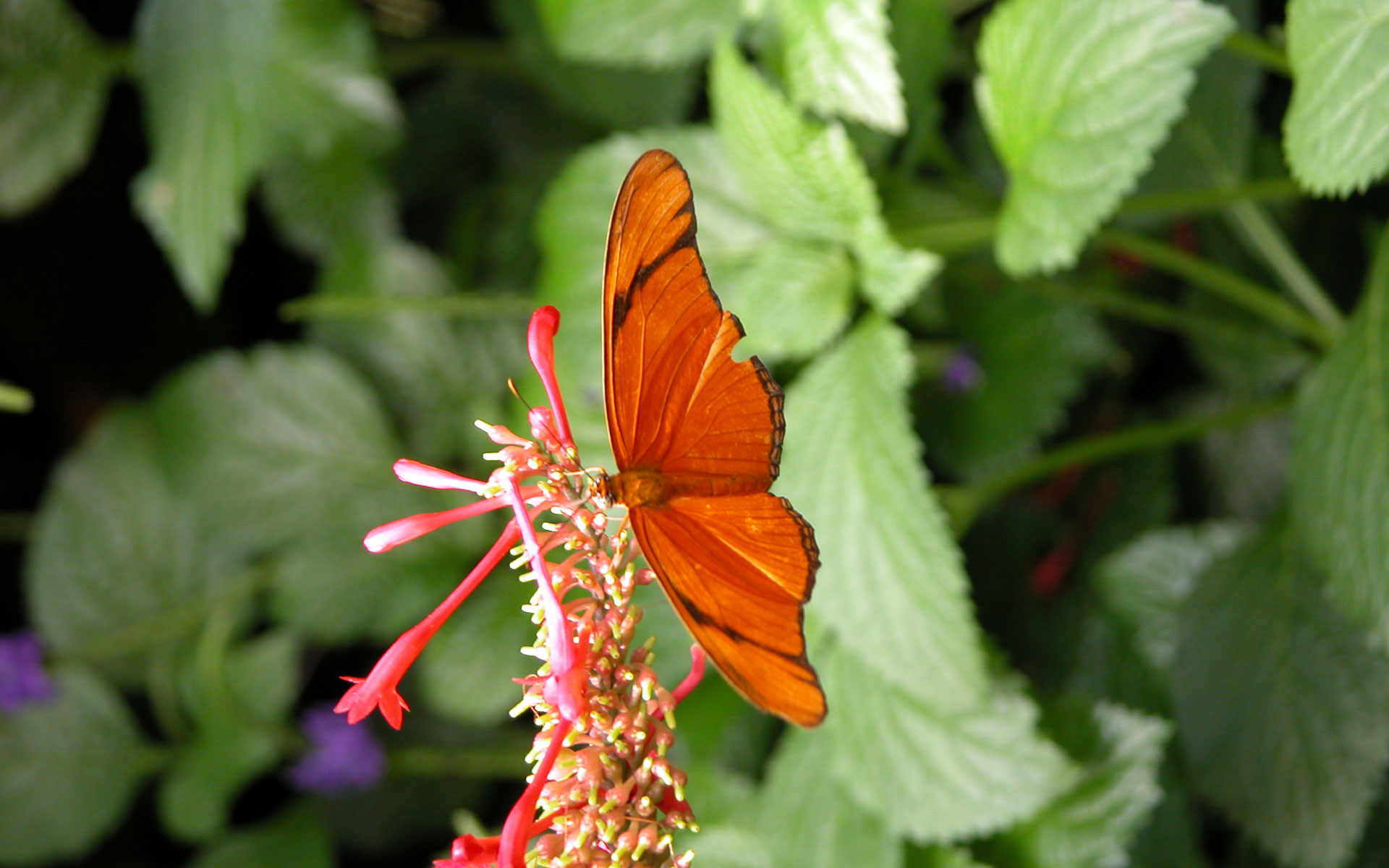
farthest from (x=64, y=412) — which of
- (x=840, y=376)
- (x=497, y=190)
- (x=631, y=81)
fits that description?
(x=840, y=376)

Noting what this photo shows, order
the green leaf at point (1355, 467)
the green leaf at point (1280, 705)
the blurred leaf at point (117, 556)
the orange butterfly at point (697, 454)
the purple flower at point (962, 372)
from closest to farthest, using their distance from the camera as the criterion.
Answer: the orange butterfly at point (697, 454) < the green leaf at point (1355, 467) < the green leaf at point (1280, 705) < the purple flower at point (962, 372) < the blurred leaf at point (117, 556)

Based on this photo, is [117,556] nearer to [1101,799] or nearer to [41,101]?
[41,101]

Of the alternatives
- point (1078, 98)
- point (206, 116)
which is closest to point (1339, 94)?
point (1078, 98)

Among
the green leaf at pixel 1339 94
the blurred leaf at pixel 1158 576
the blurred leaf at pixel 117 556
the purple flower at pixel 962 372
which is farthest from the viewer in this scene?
the blurred leaf at pixel 117 556

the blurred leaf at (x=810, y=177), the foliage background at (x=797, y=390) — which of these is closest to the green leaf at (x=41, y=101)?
the foliage background at (x=797, y=390)

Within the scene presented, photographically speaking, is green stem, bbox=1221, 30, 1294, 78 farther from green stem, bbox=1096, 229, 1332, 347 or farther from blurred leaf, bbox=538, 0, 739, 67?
blurred leaf, bbox=538, 0, 739, 67

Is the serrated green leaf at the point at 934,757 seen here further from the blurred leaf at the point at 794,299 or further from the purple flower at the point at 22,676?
the purple flower at the point at 22,676

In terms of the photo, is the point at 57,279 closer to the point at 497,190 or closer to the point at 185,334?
the point at 185,334
